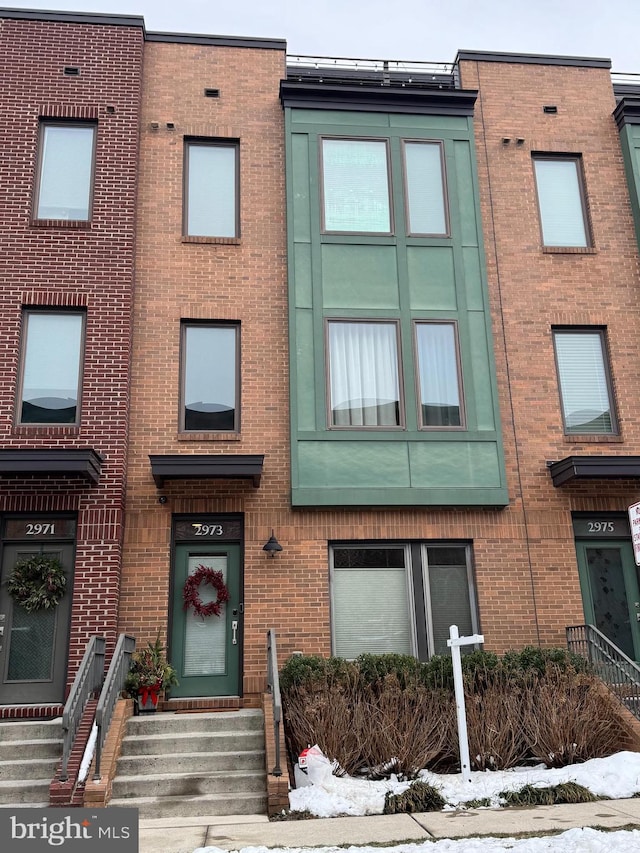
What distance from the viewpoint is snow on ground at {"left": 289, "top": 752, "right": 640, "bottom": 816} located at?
7.86 m

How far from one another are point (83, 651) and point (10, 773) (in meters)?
1.85

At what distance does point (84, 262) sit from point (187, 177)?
243 cm

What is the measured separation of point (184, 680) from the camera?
10742 millimetres

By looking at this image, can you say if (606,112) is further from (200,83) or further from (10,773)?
(10,773)

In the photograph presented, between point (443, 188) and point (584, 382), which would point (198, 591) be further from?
point (443, 188)

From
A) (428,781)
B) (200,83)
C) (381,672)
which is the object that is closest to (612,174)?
(200,83)

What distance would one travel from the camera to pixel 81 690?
28.9 ft

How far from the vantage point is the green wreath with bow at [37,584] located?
10430 millimetres

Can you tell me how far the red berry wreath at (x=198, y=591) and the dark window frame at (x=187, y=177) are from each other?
5292mm

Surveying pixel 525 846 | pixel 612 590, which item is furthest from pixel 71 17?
pixel 525 846

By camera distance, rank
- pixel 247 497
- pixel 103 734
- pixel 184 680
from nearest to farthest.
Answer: pixel 103 734 < pixel 184 680 < pixel 247 497

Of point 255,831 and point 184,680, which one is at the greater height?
point 184,680

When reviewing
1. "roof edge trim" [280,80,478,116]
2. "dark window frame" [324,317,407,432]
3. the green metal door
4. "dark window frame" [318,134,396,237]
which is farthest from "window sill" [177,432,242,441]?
"roof edge trim" [280,80,478,116]

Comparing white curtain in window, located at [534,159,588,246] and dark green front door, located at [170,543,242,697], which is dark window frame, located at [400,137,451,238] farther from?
dark green front door, located at [170,543,242,697]
